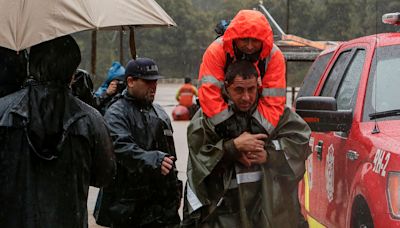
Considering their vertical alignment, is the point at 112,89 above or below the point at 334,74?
below

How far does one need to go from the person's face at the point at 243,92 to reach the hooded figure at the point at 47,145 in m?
0.70

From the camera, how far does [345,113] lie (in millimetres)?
4996

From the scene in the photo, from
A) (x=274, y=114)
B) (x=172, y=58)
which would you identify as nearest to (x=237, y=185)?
(x=274, y=114)

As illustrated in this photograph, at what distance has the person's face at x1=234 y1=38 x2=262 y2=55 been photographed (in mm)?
3840

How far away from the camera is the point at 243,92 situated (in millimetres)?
3855

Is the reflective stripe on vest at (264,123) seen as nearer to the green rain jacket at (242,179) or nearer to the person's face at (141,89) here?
the green rain jacket at (242,179)

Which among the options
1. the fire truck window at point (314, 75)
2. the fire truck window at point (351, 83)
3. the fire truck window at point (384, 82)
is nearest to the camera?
the fire truck window at point (384, 82)

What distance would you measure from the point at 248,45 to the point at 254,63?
0.44 ft

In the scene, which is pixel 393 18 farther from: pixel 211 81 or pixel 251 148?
pixel 251 148

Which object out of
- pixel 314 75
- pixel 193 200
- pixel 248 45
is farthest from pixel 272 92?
pixel 314 75

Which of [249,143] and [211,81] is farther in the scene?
[211,81]

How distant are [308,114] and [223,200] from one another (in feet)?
3.98

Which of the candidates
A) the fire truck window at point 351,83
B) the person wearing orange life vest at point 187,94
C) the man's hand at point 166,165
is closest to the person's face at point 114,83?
the fire truck window at point 351,83

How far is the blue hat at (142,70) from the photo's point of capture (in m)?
5.12
